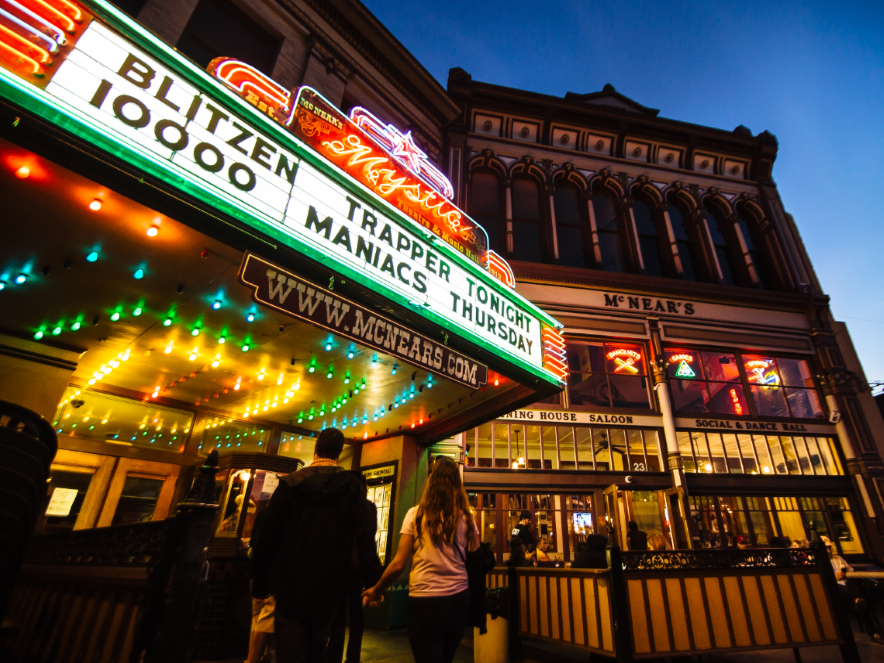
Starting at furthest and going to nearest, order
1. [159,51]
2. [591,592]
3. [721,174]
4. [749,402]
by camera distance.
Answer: [721,174]
[749,402]
[591,592]
[159,51]

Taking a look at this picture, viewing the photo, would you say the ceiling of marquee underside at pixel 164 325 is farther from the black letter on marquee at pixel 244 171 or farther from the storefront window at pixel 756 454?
the storefront window at pixel 756 454

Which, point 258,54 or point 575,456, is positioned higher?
point 258,54

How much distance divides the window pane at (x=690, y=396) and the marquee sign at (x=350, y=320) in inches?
469

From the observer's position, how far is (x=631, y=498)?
12.7 meters

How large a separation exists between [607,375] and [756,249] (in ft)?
35.6

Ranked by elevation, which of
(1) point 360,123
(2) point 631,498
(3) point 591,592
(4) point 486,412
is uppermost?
(1) point 360,123

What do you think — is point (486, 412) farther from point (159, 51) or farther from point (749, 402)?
point (749, 402)

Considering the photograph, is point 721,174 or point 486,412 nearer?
point 486,412

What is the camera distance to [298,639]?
8.03 ft

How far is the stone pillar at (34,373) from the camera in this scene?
608cm

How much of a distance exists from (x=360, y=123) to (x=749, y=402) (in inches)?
620

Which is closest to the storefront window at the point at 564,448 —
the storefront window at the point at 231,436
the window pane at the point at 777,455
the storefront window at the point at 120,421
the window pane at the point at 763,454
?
the window pane at the point at 763,454

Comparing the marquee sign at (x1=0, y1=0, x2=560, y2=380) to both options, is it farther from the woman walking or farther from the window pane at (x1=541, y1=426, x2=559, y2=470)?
the window pane at (x1=541, y1=426, x2=559, y2=470)

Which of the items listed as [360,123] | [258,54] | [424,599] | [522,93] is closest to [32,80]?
[424,599]
